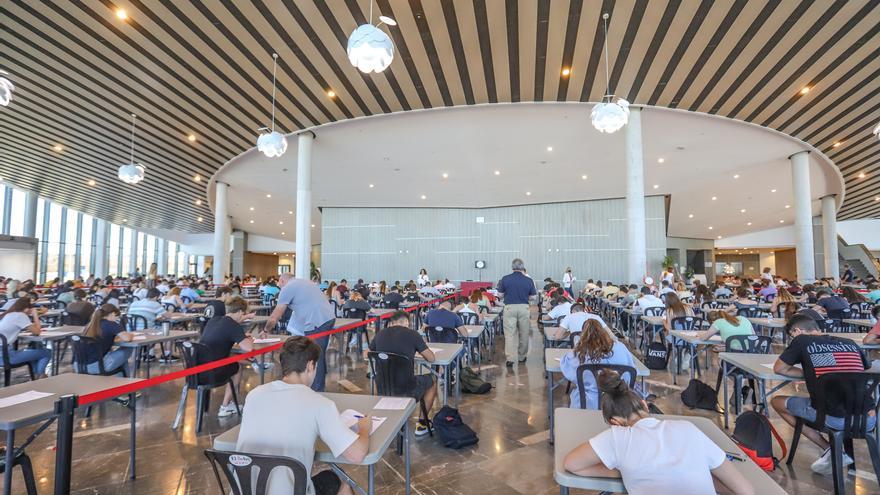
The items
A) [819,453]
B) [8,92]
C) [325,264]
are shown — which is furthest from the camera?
[325,264]

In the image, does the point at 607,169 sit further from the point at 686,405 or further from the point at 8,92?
the point at 8,92

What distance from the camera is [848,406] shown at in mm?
2656

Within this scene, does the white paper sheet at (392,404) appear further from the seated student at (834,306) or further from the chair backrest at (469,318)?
the seated student at (834,306)

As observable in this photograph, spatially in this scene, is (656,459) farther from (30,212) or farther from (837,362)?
(30,212)

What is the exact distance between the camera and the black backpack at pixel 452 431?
135 inches

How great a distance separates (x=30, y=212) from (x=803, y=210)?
106 feet

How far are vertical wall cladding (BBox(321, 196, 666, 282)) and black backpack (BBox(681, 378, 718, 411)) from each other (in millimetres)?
15549

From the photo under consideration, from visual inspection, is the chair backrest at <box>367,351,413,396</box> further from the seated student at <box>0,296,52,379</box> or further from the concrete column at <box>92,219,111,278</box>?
the concrete column at <box>92,219,111,278</box>

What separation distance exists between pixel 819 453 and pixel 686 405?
1194 mm

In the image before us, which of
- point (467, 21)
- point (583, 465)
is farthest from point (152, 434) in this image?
point (467, 21)

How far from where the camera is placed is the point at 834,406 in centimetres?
269

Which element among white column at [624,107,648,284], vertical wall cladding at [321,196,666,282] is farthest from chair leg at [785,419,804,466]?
vertical wall cladding at [321,196,666,282]

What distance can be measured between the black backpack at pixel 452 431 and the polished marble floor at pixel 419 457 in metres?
0.08

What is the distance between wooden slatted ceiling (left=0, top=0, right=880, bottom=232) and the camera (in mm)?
6375
